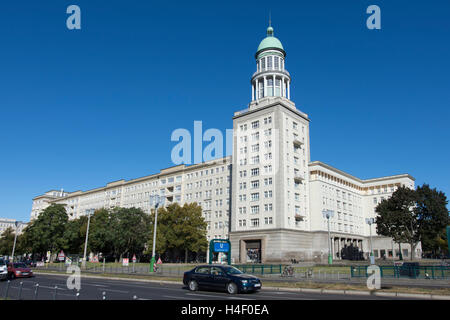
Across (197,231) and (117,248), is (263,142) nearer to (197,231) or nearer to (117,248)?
(197,231)

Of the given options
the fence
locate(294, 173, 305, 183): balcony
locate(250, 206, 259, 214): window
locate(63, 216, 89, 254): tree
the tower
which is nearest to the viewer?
the fence

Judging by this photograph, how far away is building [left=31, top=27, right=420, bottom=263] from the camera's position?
2544 inches

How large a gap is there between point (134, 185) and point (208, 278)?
9171 cm

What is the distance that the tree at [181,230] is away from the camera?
72562 millimetres

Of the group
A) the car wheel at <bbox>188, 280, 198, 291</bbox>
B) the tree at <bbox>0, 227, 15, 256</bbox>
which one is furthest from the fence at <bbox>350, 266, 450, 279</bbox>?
the tree at <bbox>0, 227, 15, 256</bbox>

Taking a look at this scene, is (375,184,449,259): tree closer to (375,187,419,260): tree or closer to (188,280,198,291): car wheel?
(375,187,419,260): tree

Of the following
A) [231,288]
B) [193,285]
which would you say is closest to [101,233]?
[193,285]

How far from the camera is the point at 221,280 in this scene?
64.2 feet

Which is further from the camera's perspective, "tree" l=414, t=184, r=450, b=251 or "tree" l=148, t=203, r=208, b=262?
"tree" l=148, t=203, r=208, b=262

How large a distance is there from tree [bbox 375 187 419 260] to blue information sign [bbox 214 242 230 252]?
3846cm

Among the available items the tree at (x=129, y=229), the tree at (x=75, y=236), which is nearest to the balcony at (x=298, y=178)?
the tree at (x=129, y=229)

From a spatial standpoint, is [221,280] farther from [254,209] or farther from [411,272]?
[254,209]
